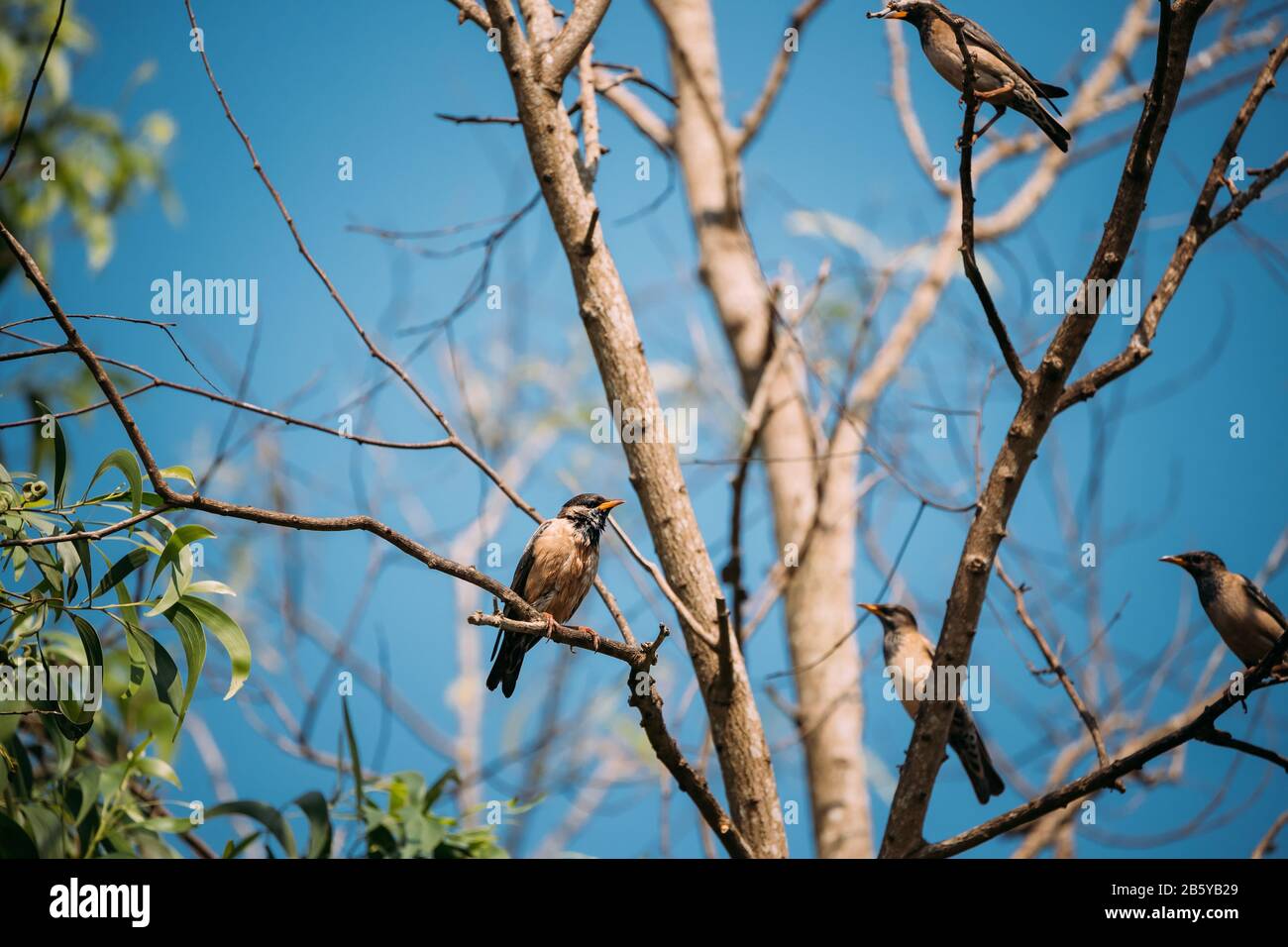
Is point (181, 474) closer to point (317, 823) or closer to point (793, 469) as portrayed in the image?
point (317, 823)

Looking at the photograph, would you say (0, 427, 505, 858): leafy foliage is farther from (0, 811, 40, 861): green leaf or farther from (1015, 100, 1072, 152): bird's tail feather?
(1015, 100, 1072, 152): bird's tail feather

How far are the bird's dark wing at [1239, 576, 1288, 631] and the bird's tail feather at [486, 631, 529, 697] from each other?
8.48 feet

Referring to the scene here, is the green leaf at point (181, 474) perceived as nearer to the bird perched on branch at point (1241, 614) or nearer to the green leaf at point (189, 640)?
the green leaf at point (189, 640)

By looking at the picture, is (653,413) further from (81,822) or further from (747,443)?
(81,822)

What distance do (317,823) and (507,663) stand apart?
0.77 metres

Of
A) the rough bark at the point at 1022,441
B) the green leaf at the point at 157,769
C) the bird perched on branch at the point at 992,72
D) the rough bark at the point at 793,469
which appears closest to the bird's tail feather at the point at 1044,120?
the bird perched on branch at the point at 992,72

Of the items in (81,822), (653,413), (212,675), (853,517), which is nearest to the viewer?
(81,822)

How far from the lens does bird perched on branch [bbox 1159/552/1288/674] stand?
3.69 meters

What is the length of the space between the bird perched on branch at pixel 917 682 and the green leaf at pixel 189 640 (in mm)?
2366

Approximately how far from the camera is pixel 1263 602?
369cm

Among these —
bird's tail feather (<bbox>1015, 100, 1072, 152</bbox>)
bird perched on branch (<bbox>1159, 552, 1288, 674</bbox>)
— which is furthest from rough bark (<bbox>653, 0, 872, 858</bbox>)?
bird perched on branch (<bbox>1159, 552, 1288, 674</bbox>)
